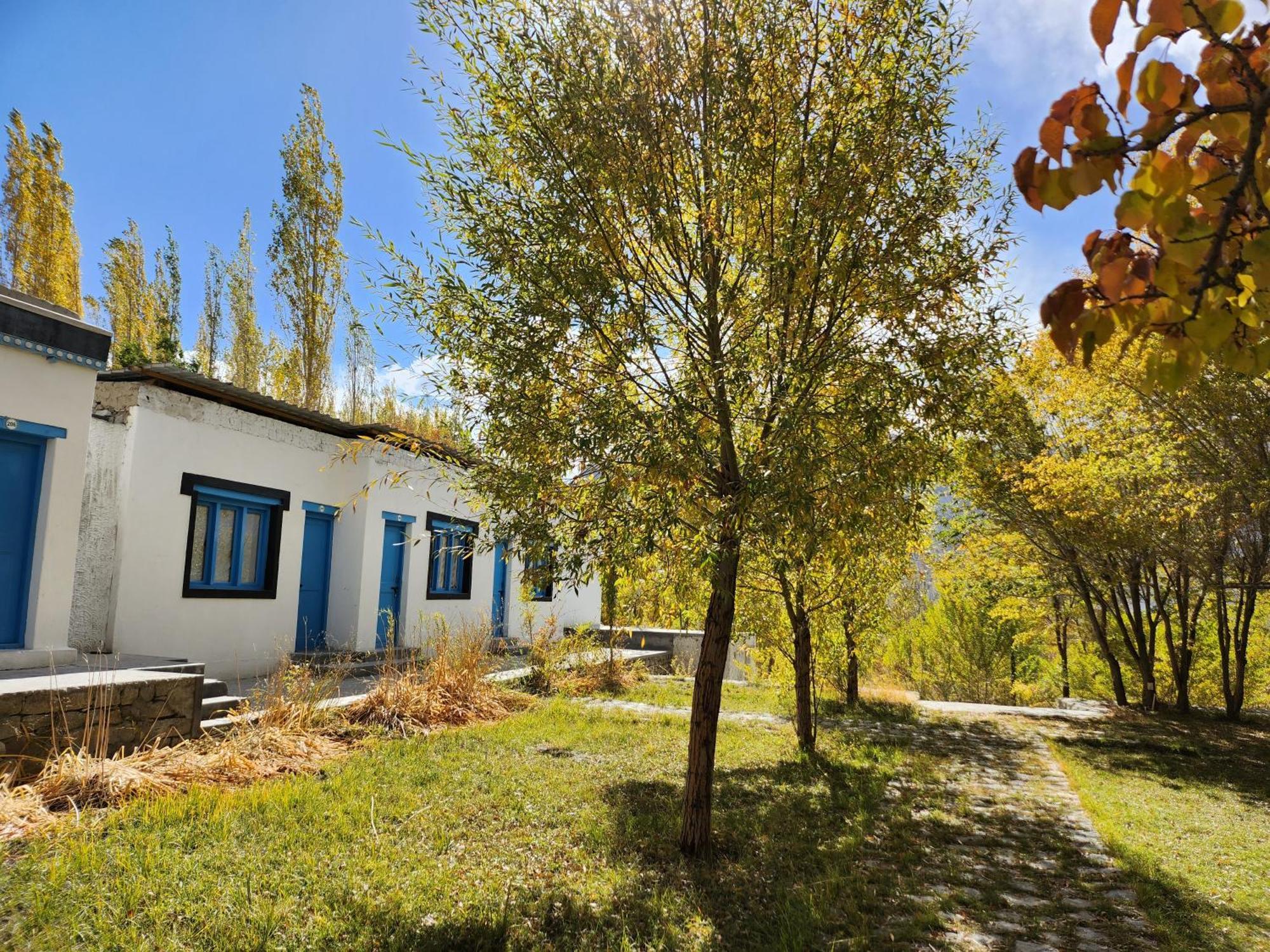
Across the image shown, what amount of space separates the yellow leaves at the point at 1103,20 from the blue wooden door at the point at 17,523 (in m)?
9.15

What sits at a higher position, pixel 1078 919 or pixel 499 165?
pixel 499 165

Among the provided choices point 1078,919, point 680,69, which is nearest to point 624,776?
point 1078,919

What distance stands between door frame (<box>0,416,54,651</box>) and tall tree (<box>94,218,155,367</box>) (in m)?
15.7

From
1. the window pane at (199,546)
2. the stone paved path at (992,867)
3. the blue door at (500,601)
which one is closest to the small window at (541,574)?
the stone paved path at (992,867)

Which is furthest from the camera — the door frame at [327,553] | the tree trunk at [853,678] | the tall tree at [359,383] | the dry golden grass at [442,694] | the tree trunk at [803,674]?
the tall tree at [359,383]

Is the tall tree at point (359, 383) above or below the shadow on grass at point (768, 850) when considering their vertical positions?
above

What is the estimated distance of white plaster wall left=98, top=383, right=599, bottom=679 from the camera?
30.3ft

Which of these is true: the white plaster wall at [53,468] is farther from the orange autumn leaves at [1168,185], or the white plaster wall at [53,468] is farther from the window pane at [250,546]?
the orange autumn leaves at [1168,185]

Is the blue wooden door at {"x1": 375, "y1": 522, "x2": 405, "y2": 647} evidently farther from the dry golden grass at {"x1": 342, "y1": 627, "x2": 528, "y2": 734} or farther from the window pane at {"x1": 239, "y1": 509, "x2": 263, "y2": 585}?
the dry golden grass at {"x1": 342, "y1": 627, "x2": 528, "y2": 734}

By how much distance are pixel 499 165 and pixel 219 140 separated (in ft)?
43.2

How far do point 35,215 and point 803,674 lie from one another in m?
20.3

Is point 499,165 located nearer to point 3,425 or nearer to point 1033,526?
point 3,425

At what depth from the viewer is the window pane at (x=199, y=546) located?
33.3ft

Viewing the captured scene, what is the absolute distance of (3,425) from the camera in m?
7.25
